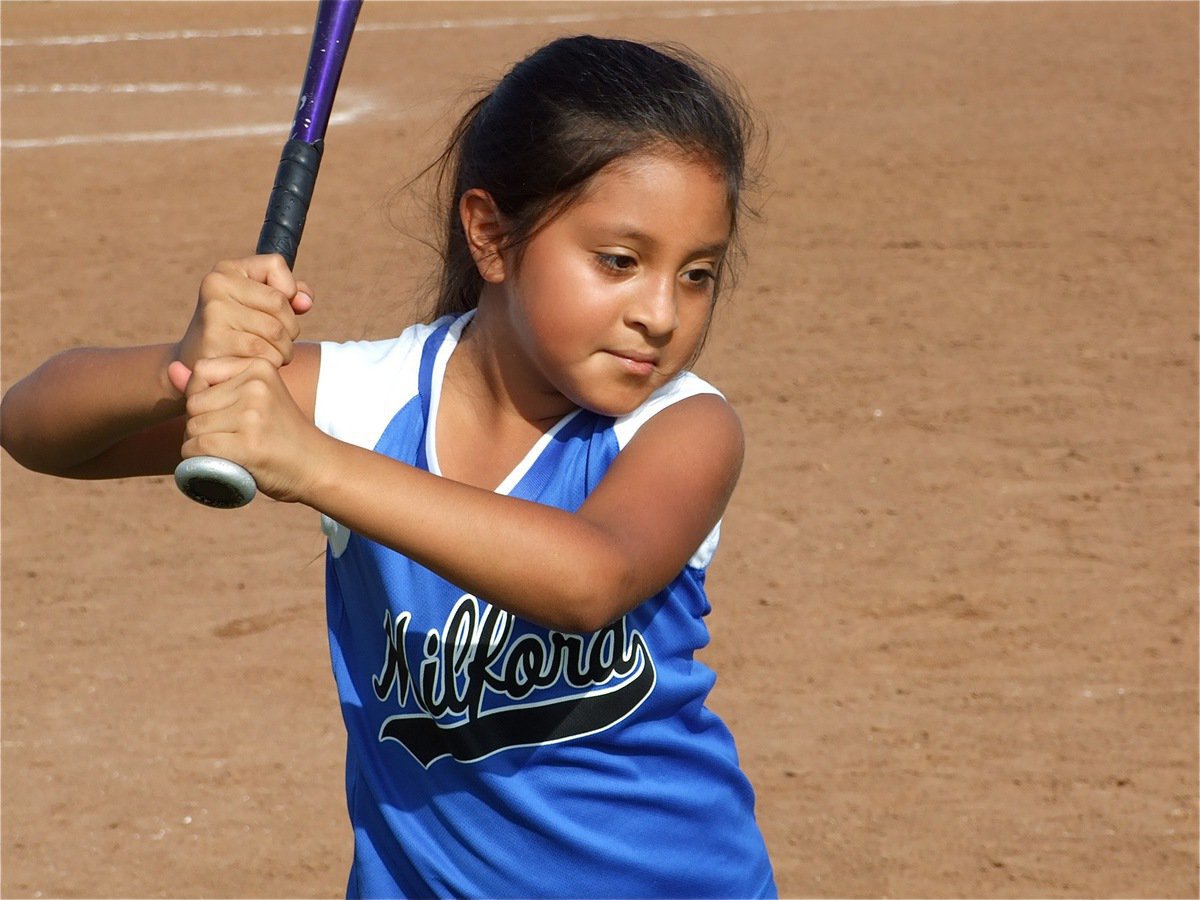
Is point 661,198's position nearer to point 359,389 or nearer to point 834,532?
point 359,389

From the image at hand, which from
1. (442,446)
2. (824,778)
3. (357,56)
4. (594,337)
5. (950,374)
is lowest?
(357,56)

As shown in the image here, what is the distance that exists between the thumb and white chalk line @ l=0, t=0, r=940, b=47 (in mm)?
13204

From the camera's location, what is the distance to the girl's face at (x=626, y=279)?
1.84 m

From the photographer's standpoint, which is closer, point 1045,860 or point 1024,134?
point 1045,860

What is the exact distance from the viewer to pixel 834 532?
212 inches

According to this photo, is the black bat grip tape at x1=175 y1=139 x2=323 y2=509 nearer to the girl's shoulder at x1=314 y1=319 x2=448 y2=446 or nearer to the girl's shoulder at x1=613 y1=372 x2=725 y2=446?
the girl's shoulder at x1=314 y1=319 x2=448 y2=446

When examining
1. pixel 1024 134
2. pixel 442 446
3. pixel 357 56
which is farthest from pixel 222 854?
pixel 357 56

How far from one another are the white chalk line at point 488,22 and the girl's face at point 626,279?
1316cm

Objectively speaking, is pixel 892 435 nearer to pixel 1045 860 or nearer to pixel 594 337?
pixel 1045 860

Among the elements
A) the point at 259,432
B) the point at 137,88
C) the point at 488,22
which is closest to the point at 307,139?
the point at 259,432

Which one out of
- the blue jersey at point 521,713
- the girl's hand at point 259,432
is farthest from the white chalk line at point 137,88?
the girl's hand at point 259,432

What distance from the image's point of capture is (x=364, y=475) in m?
1.58

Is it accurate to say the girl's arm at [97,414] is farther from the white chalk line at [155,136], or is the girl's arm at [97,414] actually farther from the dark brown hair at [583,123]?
the white chalk line at [155,136]

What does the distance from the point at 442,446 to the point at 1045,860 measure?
7.68 ft
